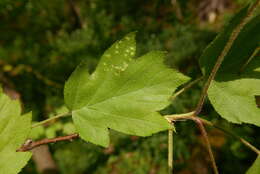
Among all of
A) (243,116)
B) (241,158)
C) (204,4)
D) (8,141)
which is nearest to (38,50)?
(204,4)

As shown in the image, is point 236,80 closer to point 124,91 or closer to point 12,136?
point 124,91

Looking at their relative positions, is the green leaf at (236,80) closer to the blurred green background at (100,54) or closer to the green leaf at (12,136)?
A: the green leaf at (12,136)

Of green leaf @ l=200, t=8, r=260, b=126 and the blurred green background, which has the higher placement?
green leaf @ l=200, t=8, r=260, b=126

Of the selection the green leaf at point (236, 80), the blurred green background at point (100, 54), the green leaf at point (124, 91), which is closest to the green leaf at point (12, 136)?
the green leaf at point (124, 91)

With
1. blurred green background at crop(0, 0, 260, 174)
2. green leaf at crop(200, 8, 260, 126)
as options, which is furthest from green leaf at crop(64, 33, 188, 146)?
blurred green background at crop(0, 0, 260, 174)

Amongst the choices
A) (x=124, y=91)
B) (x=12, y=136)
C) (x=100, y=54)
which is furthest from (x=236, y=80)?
(x=100, y=54)

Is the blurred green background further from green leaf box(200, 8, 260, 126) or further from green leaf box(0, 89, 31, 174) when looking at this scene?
green leaf box(200, 8, 260, 126)

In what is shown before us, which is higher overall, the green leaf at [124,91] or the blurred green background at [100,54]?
the green leaf at [124,91]
